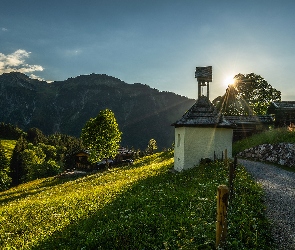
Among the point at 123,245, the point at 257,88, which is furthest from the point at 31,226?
the point at 257,88

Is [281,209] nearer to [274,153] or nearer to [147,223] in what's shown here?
[147,223]

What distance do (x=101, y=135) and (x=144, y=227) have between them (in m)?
39.5

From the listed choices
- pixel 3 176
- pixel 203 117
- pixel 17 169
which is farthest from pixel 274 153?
pixel 17 169

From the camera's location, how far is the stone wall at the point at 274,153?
1127 inches

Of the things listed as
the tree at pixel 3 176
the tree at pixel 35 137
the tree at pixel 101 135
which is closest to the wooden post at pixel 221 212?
the tree at pixel 101 135

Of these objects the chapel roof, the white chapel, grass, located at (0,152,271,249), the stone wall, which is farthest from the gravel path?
the stone wall

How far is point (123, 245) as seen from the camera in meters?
9.51

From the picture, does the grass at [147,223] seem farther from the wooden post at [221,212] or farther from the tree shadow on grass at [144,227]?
the wooden post at [221,212]

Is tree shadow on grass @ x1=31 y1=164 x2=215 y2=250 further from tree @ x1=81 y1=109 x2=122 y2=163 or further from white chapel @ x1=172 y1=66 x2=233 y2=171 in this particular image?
tree @ x1=81 y1=109 x2=122 y2=163

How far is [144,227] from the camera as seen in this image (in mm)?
10609

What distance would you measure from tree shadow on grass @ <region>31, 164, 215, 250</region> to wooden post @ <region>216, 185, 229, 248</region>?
51 cm

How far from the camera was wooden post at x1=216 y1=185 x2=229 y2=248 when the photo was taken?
23.1ft

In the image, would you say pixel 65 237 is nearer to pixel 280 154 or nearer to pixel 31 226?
pixel 31 226

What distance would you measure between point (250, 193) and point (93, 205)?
1011cm
